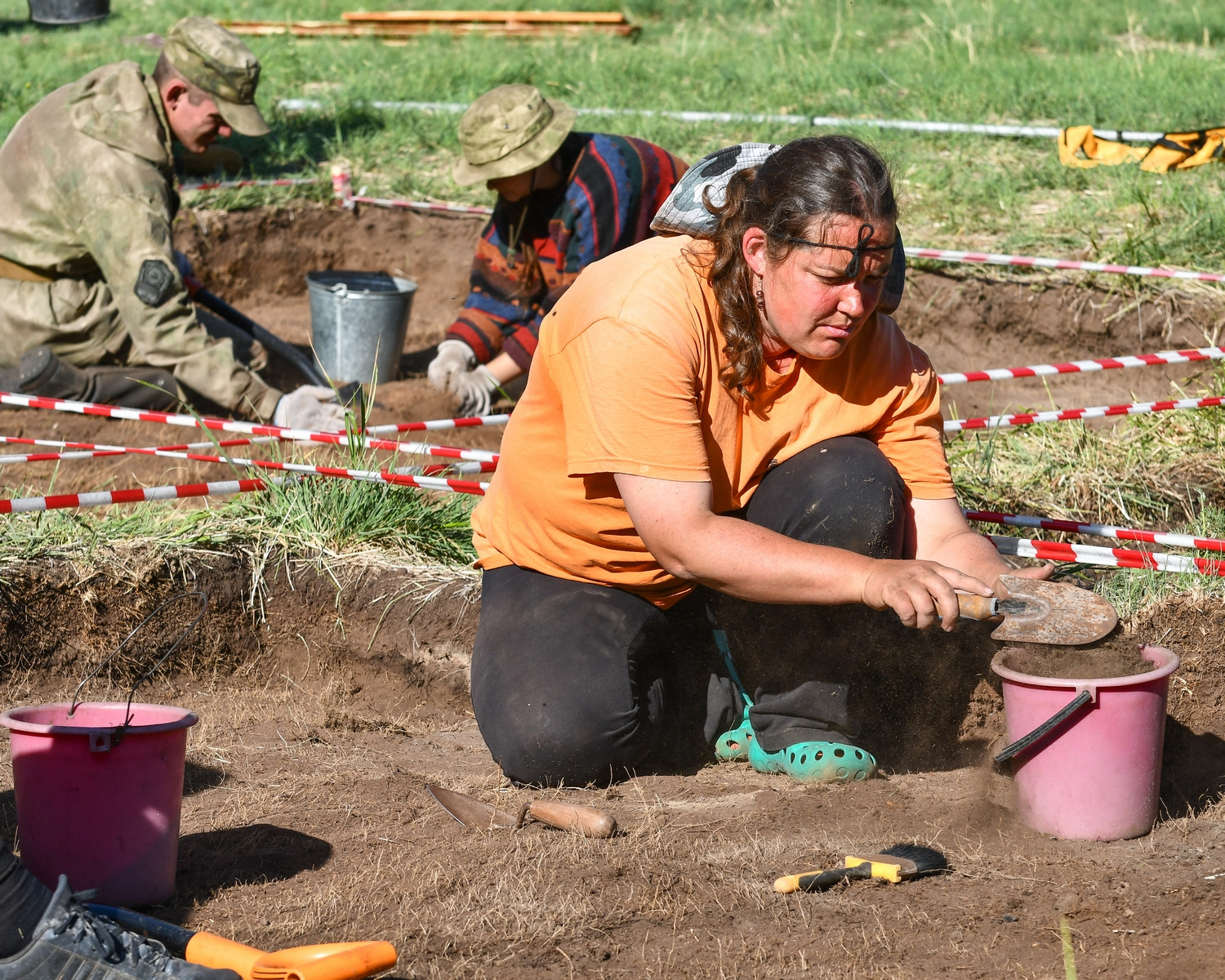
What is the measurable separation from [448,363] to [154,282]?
128 centimetres

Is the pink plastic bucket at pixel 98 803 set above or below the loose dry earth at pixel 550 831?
above

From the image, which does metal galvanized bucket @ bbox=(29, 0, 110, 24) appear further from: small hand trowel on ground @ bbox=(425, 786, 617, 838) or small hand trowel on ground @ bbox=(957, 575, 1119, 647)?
small hand trowel on ground @ bbox=(957, 575, 1119, 647)

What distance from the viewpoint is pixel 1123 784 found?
8.21 ft

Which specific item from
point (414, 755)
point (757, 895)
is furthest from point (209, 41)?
point (757, 895)

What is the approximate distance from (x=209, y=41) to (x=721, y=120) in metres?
3.80

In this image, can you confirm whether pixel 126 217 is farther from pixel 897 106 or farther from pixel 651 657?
pixel 897 106

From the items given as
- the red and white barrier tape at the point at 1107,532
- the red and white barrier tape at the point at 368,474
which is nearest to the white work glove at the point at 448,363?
the red and white barrier tape at the point at 368,474

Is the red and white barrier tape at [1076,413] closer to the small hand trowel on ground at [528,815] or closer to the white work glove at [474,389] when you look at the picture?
the white work glove at [474,389]

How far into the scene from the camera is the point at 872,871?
7.43ft

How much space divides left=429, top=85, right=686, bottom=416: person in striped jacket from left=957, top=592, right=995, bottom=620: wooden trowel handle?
289 centimetres

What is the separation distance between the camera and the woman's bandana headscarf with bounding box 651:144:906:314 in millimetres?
2709

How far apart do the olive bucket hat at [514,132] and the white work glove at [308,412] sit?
114cm

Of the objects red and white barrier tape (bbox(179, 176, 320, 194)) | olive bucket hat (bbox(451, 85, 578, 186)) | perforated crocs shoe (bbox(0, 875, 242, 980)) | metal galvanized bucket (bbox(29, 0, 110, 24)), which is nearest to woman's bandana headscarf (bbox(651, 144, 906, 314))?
perforated crocs shoe (bbox(0, 875, 242, 980))

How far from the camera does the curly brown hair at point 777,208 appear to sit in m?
2.43
